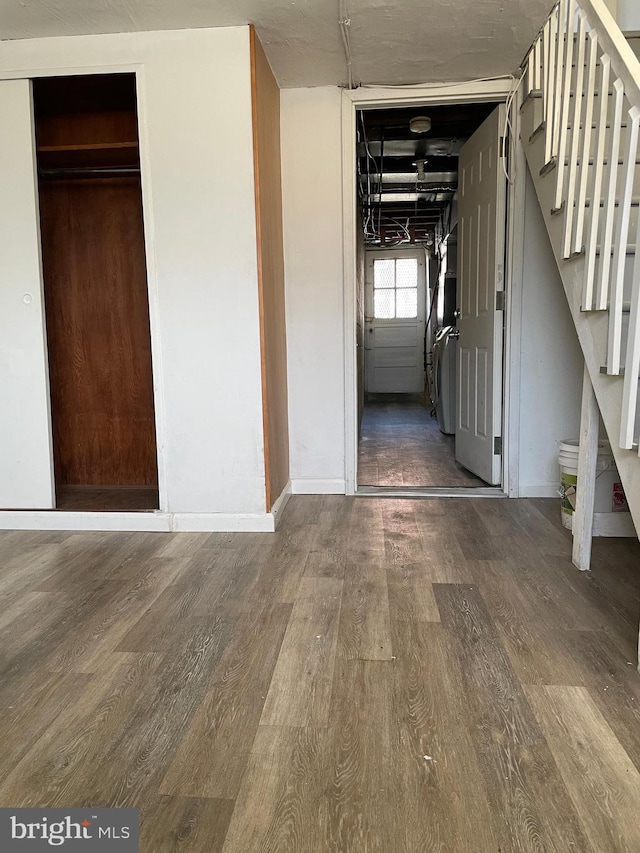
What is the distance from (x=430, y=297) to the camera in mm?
9203

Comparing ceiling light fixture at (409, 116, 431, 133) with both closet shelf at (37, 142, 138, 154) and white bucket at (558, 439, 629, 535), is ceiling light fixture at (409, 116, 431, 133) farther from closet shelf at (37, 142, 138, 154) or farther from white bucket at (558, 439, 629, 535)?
white bucket at (558, 439, 629, 535)

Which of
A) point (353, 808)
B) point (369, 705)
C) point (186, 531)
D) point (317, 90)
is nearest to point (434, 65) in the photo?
point (317, 90)

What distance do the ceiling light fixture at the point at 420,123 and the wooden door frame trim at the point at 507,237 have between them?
83 centimetres

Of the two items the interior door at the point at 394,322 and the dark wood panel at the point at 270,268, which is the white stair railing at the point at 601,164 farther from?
the interior door at the point at 394,322

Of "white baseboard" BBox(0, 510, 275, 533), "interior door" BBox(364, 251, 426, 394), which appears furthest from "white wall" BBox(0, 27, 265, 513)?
"interior door" BBox(364, 251, 426, 394)

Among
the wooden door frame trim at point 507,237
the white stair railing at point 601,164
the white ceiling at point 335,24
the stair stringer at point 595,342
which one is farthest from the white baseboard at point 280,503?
the white ceiling at point 335,24

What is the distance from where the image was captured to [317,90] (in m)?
3.33

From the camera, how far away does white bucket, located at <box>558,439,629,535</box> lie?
2.52 metres

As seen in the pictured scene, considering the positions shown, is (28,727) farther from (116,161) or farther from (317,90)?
(317,90)

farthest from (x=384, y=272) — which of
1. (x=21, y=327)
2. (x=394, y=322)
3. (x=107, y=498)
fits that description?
(x=21, y=327)

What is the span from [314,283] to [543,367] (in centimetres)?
142

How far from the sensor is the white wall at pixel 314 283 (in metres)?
3.36

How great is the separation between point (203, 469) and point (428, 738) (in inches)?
73.1

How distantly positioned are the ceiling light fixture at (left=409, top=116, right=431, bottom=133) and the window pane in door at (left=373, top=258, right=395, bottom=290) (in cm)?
519
